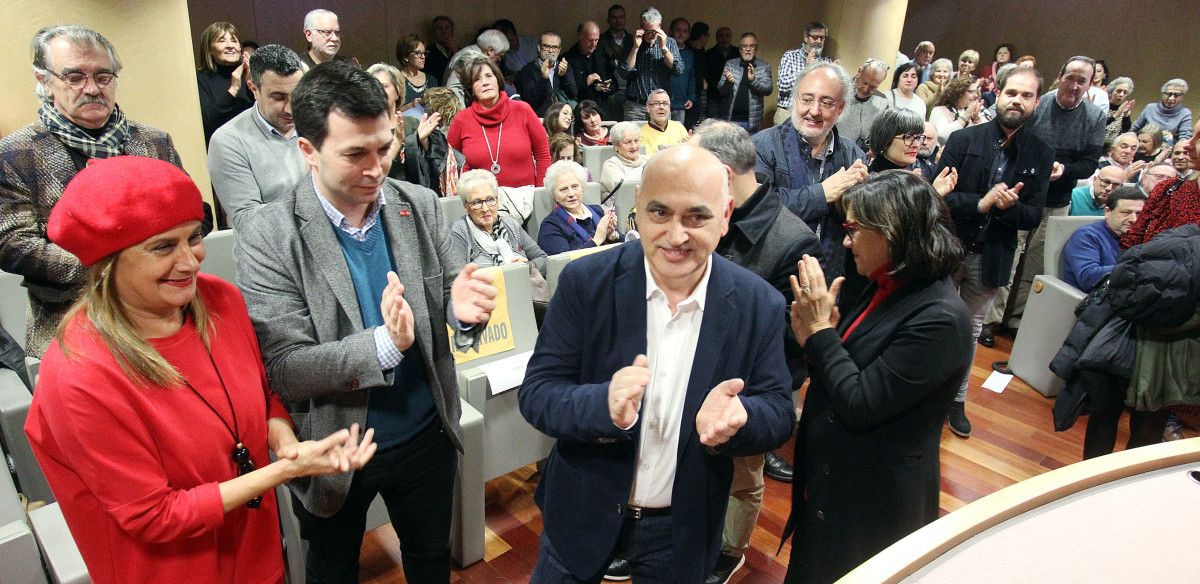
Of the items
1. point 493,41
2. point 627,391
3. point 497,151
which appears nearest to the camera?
point 627,391

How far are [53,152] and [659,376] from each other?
5.76 feet

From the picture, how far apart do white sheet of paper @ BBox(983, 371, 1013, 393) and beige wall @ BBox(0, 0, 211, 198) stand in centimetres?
460

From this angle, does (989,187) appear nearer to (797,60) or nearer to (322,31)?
(322,31)

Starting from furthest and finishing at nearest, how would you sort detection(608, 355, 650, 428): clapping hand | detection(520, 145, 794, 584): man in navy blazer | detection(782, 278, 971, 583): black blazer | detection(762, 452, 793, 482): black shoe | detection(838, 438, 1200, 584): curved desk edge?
detection(762, 452, 793, 482): black shoe < detection(782, 278, 971, 583): black blazer < detection(520, 145, 794, 584): man in navy blazer < detection(608, 355, 650, 428): clapping hand < detection(838, 438, 1200, 584): curved desk edge

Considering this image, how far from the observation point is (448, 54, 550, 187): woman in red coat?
402 centimetres

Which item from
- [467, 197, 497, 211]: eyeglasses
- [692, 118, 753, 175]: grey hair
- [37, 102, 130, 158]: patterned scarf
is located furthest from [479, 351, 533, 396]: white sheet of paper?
[37, 102, 130, 158]: patterned scarf

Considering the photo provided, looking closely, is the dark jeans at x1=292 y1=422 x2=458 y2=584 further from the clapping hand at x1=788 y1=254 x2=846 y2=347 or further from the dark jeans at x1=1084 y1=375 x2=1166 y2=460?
the dark jeans at x1=1084 y1=375 x2=1166 y2=460

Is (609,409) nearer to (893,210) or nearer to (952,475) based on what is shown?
(893,210)

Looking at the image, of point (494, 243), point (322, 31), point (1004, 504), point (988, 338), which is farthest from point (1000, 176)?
point (322, 31)

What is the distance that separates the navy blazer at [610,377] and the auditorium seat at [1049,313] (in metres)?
2.80

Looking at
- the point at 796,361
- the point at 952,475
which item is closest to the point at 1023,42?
the point at 952,475

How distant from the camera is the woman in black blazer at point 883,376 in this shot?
1.58 m

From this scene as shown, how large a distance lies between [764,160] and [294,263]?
189 centimetres

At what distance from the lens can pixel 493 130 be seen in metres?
4.12
